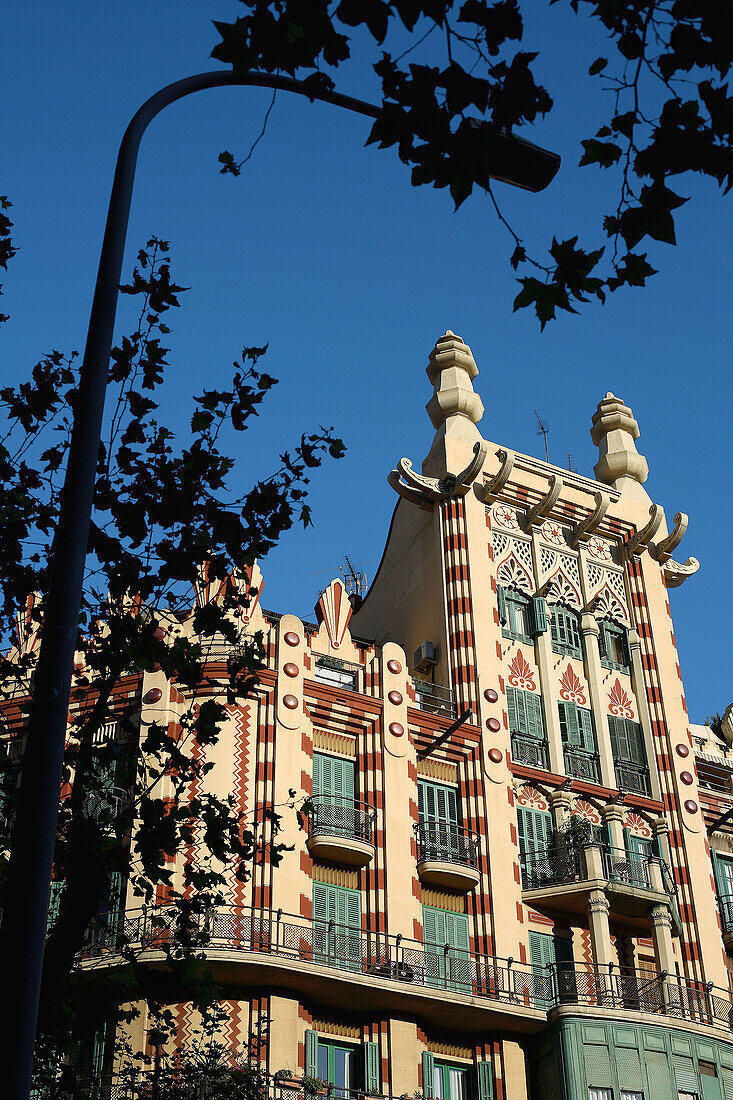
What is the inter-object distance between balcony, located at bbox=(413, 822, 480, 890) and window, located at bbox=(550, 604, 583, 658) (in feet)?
24.2

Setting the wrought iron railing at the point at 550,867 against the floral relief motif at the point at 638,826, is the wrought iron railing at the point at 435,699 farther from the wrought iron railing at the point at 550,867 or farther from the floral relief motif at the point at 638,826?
the floral relief motif at the point at 638,826

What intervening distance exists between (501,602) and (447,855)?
840 centimetres

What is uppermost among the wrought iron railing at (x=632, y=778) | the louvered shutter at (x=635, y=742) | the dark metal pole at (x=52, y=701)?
the louvered shutter at (x=635, y=742)

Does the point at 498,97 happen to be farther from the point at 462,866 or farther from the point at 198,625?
A: the point at 462,866

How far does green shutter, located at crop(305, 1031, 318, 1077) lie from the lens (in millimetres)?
28906

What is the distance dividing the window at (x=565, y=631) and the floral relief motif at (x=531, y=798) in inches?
183

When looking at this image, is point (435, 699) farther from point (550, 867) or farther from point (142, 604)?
point (142, 604)

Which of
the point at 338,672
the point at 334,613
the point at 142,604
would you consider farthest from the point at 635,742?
the point at 142,604

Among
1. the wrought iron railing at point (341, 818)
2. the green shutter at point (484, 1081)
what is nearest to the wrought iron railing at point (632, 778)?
the wrought iron railing at point (341, 818)

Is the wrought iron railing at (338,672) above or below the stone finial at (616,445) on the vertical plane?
below

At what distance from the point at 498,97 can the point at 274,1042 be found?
24.2 m

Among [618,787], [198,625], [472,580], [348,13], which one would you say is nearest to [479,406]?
[472,580]

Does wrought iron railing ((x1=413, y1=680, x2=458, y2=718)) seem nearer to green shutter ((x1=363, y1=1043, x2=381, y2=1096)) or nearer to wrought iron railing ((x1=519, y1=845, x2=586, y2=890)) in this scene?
wrought iron railing ((x1=519, y1=845, x2=586, y2=890))

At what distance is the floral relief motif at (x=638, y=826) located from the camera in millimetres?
37188
